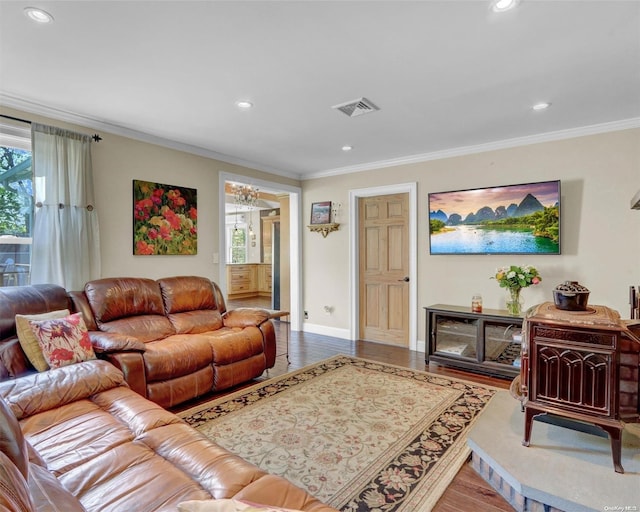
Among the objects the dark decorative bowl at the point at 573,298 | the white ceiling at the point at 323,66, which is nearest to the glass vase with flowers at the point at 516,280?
the white ceiling at the point at 323,66

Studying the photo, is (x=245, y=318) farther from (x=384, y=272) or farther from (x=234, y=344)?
(x=384, y=272)

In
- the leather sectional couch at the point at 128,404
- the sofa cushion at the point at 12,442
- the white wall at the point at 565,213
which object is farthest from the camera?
the white wall at the point at 565,213

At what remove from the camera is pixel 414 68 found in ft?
7.78

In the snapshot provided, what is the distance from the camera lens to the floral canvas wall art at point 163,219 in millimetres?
3695

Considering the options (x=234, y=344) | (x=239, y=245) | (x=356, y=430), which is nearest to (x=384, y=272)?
(x=234, y=344)

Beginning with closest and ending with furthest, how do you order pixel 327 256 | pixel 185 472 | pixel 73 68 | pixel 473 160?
pixel 185 472 < pixel 73 68 < pixel 473 160 < pixel 327 256

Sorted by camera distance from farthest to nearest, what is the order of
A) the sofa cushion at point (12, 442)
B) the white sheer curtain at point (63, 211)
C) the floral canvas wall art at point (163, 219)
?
the floral canvas wall art at point (163, 219), the white sheer curtain at point (63, 211), the sofa cushion at point (12, 442)

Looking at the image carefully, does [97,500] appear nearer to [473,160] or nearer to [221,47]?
[221,47]

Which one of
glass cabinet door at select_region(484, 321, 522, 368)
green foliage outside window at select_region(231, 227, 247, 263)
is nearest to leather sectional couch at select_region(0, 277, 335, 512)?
glass cabinet door at select_region(484, 321, 522, 368)

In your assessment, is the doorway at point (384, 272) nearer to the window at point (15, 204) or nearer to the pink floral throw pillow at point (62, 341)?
the pink floral throw pillow at point (62, 341)

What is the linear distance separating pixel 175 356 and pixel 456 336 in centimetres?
294

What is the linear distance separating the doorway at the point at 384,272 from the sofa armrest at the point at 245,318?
1.88m

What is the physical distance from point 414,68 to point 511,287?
246 cm

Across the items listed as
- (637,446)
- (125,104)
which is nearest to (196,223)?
(125,104)
